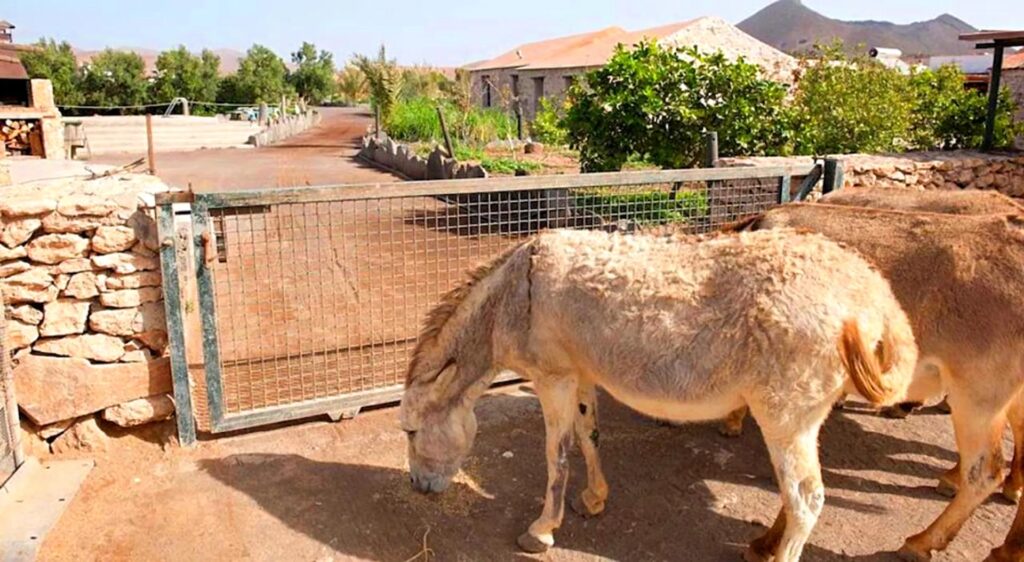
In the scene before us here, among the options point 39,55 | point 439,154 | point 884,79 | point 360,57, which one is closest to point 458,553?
point 884,79

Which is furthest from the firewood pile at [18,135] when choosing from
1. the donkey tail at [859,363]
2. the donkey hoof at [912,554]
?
the donkey hoof at [912,554]

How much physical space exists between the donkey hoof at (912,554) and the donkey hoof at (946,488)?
30.1 inches

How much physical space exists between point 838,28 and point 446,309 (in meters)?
156

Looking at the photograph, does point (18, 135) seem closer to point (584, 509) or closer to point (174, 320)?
point (174, 320)

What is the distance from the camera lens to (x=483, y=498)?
418 centimetres

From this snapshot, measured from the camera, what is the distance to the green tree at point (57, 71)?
44.5 m

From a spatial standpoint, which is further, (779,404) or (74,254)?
(74,254)

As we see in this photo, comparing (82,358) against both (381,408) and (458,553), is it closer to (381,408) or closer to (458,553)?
(381,408)

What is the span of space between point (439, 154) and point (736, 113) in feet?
24.0

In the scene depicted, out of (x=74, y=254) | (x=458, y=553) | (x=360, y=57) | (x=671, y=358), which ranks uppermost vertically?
(x=360, y=57)

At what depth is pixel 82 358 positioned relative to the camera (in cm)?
436

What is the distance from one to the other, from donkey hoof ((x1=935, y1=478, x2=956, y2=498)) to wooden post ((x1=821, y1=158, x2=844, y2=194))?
277 cm

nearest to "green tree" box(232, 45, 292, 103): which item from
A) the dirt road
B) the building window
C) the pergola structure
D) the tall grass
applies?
the dirt road

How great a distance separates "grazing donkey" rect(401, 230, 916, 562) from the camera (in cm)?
300
